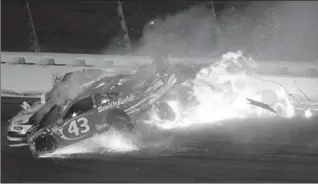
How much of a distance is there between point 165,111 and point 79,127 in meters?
0.92

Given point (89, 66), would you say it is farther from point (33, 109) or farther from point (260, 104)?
point (260, 104)

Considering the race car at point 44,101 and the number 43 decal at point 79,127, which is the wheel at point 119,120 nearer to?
the number 43 decal at point 79,127

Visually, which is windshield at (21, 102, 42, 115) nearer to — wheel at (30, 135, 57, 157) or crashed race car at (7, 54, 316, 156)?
crashed race car at (7, 54, 316, 156)

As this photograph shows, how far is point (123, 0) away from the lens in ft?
19.4

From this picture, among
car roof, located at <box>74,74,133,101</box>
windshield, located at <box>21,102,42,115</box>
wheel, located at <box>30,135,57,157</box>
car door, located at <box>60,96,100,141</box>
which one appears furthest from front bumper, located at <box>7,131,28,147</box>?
car roof, located at <box>74,74,133,101</box>

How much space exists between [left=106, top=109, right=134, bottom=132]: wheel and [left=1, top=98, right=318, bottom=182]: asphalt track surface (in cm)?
31

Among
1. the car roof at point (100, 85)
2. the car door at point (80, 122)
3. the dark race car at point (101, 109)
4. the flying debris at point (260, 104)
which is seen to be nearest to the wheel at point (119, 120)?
the dark race car at point (101, 109)

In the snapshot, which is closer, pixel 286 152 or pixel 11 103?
pixel 286 152

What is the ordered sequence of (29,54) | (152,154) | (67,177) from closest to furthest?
(67,177) → (152,154) → (29,54)

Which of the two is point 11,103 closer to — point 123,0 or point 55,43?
point 55,43

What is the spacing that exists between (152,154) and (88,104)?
2.83ft

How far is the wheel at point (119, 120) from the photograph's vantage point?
4.80 metres

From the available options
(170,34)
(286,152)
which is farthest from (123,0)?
(286,152)

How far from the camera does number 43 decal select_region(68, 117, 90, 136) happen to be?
479 cm
